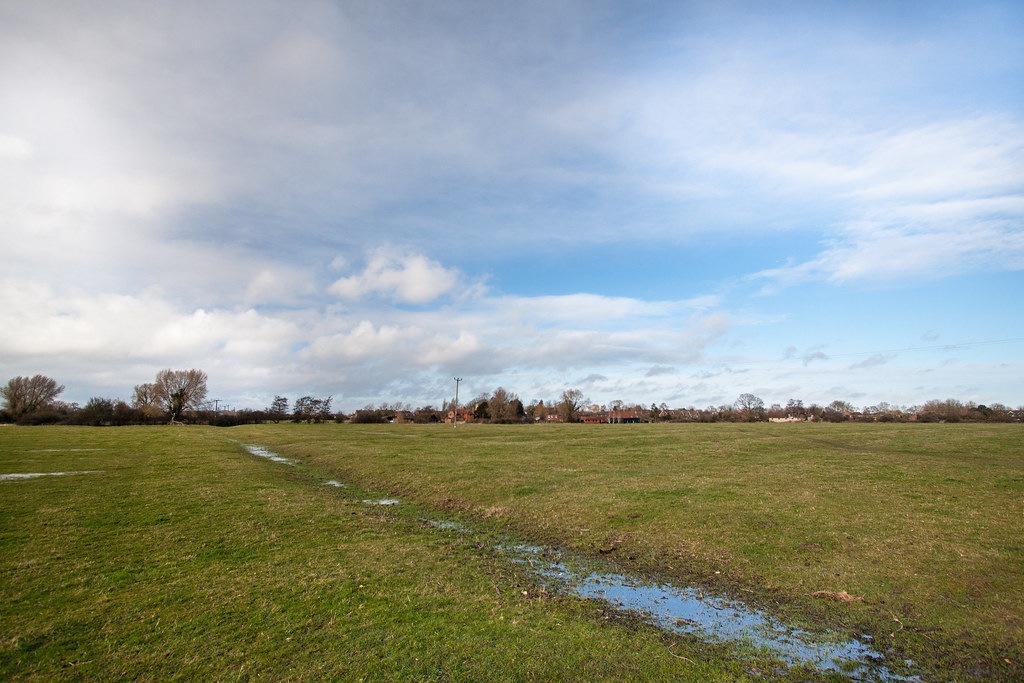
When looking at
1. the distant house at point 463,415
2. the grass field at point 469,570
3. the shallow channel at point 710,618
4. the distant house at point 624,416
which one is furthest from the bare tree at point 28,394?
the distant house at point 624,416

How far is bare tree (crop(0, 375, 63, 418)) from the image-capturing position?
111 metres

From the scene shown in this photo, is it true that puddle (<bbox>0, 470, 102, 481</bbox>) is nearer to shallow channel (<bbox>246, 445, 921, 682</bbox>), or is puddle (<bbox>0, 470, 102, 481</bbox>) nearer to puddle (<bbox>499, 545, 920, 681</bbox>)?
shallow channel (<bbox>246, 445, 921, 682</bbox>)

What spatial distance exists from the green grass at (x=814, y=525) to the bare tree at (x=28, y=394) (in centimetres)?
13592

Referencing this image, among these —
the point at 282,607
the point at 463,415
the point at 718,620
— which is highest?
the point at 463,415

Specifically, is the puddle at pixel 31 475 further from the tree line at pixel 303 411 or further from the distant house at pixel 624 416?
the distant house at pixel 624 416

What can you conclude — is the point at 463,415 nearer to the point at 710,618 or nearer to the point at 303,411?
the point at 303,411

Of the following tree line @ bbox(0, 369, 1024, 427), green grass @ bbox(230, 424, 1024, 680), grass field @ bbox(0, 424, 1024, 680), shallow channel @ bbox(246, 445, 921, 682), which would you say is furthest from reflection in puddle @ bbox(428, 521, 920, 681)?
tree line @ bbox(0, 369, 1024, 427)

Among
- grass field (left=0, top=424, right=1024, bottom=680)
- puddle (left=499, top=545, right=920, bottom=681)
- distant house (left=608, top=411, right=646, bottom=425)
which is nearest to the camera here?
grass field (left=0, top=424, right=1024, bottom=680)

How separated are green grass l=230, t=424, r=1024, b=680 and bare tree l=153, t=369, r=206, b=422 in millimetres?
127694

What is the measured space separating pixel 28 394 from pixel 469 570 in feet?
539

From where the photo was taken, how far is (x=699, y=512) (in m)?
16.4

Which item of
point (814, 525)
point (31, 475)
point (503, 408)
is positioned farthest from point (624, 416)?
point (31, 475)

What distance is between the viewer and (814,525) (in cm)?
1462

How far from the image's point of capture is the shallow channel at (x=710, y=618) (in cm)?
746
